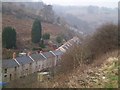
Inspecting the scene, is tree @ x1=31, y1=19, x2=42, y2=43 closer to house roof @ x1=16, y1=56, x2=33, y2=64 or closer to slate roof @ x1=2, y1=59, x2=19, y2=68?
house roof @ x1=16, y1=56, x2=33, y2=64

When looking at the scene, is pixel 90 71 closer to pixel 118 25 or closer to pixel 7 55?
pixel 118 25

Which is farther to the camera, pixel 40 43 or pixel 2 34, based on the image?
pixel 40 43

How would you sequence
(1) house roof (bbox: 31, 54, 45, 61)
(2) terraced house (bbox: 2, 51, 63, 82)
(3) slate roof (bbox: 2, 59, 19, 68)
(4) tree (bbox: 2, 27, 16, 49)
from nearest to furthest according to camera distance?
(2) terraced house (bbox: 2, 51, 63, 82) < (3) slate roof (bbox: 2, 59, 19, 68) < (1) house roof (bbox: 31, 54, 45, 61) < (4) tree (bbox: 2, 27, 16, 49)

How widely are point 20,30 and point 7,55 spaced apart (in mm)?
13554

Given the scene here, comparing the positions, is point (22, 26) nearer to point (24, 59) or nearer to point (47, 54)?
point (47, 54)

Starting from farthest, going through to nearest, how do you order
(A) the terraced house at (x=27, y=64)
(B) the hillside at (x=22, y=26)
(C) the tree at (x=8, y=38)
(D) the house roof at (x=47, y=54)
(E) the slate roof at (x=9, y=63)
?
(B) the hillside at (x=22, y=26)
(C) the tree at (x=8, y=38)
(D) the house roof at (x=47, y=54)
(E) the slate roof at (x=9, y=63)
(A) the terraced house at (x=27, y=64)

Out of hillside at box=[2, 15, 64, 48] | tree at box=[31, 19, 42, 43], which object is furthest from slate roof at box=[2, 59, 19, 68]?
hillside at box=[2, 15, 64, 48]

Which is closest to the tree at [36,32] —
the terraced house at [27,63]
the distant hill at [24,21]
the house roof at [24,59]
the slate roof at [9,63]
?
the distant hill at [24,21]

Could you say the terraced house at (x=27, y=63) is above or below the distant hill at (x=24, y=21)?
below

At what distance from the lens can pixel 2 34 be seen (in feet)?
60.8

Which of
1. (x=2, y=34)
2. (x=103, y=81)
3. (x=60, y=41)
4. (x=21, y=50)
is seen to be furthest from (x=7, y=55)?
(x=103, y=81)

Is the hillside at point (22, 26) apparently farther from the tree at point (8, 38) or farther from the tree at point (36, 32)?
the tree at point (8, 38)

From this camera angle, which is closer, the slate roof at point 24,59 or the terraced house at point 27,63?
the terraced house at point 27,63

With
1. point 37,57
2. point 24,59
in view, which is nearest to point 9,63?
point 24,59
